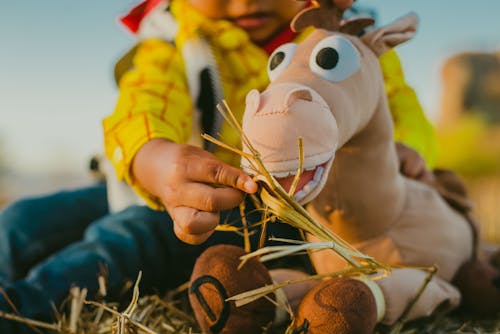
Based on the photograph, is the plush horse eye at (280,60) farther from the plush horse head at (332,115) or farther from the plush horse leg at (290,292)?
the plush horse leg at (290,292)

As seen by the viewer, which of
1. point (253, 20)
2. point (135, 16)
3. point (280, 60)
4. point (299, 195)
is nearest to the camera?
point (299, 195)

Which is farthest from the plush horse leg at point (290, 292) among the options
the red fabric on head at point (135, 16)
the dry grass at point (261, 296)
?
the red fabric on head at point (135, 16)

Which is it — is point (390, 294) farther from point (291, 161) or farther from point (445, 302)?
point (291, 161)

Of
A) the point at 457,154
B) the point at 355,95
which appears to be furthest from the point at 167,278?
the point at 457,154

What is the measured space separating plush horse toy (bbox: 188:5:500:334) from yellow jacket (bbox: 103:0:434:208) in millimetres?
246

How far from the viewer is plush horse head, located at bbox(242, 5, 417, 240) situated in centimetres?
51

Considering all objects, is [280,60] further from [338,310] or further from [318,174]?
[338,310]

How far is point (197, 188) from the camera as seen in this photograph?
1.86 feet

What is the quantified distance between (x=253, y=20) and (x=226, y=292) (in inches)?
21.6

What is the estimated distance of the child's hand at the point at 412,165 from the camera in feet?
2.93

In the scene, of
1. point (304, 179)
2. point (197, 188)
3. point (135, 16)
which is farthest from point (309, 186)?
point (135, 16)

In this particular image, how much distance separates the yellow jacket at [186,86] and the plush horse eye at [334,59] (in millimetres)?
302

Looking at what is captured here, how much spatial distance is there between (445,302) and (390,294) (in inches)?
5.9

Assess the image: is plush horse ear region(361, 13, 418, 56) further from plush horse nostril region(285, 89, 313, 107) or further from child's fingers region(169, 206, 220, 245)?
child's fingers region(169, 206, 220, 245)
